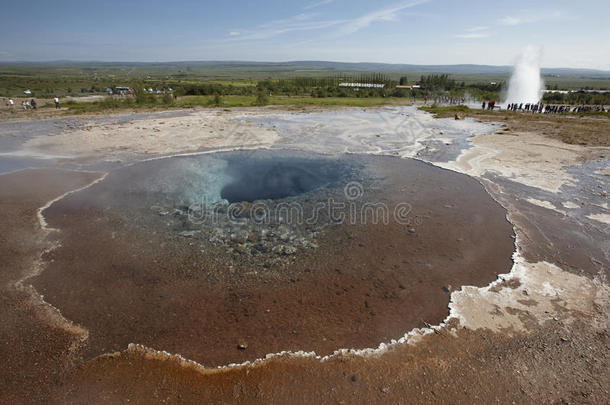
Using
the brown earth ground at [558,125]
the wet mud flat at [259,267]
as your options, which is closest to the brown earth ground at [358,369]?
the wet mud flat at [259,267]

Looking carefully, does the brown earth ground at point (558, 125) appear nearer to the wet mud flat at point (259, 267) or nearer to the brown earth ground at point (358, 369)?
the wet mud flat at point (259, 267)

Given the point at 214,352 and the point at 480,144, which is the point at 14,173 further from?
the point at 480,144

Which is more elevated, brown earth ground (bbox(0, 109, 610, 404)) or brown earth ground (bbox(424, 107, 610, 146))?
brown earth ground (bbox(424, 107, 610, 146))

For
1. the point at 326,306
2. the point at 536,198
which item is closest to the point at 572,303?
the point at 326,306

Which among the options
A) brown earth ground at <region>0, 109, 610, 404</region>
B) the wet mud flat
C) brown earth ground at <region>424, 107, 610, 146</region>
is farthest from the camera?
brown earth ground at <region>424, 107, 610, 146</region>

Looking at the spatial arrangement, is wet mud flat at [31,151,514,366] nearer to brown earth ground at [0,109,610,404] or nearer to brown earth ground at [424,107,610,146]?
brown earth ground at [0,109,610,404]

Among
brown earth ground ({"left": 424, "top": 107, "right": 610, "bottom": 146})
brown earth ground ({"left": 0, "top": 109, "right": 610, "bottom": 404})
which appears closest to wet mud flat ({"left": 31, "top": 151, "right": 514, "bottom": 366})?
brown earth ground ({"left": 0, "top": 109, "right": 610, "bottom": 404})

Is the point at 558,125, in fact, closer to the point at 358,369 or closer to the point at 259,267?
the point at 259,267
